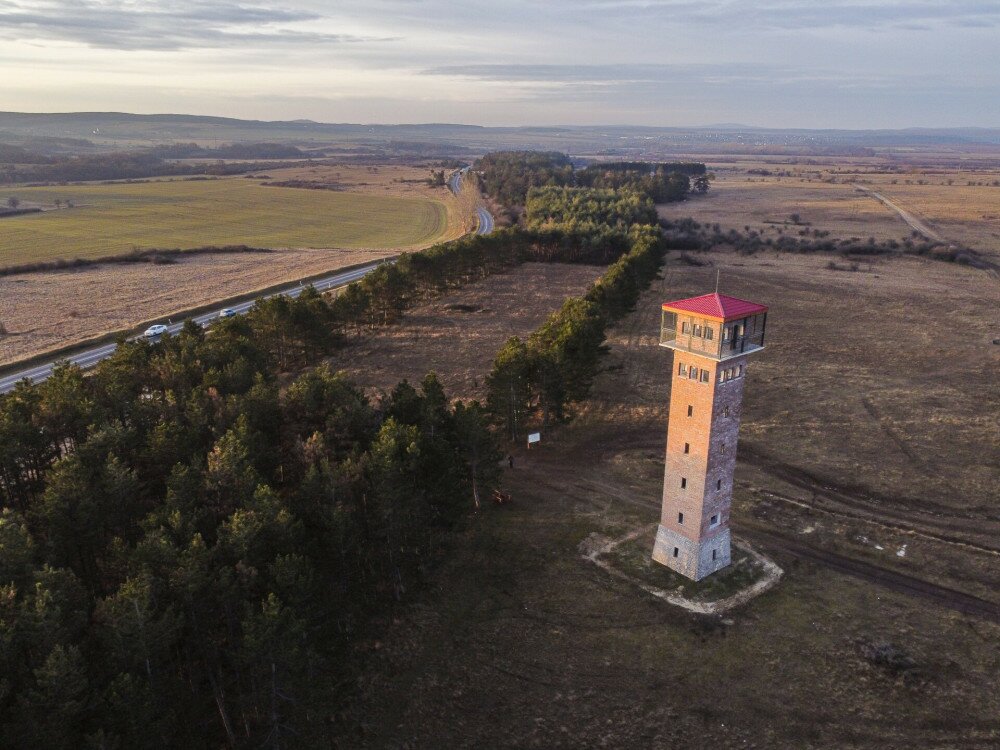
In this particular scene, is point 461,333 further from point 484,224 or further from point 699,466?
point 484,224

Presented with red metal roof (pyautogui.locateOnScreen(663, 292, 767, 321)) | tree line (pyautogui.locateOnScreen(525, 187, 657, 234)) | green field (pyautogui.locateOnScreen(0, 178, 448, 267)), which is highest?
tree line (pyautogui.locateOnScreen(525, 187, 657, 234))

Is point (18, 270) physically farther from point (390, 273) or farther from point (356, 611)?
point (356, 611)

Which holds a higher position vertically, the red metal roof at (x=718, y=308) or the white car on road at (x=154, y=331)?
the red metal roof at (x=718, y=308)

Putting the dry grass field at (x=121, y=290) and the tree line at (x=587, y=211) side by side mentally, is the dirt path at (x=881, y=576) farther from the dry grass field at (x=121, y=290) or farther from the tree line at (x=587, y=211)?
the tree line at (x=587, y=211)

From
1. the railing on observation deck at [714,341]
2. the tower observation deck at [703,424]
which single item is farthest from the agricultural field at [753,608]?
the railing on observation deck at [714,341]

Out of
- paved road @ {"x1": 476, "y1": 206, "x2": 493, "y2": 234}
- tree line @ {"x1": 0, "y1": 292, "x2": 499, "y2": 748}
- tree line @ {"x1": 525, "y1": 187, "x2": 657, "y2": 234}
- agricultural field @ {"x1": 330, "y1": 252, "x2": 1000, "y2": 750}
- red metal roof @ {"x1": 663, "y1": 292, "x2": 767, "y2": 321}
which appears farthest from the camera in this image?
paved road @ {"x1": 476, "y1": 206, "x2": 493, "y2": 234}

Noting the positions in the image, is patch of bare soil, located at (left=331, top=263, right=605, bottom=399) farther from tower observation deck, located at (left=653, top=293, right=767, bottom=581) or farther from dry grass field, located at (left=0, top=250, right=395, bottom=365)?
dry grass field, located at (left=0, top=250, right=395, bottom=365)

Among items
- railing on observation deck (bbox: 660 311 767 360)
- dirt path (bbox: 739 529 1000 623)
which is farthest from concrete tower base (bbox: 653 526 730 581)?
railing on observation deck (bbox: 660 311 767 360)
